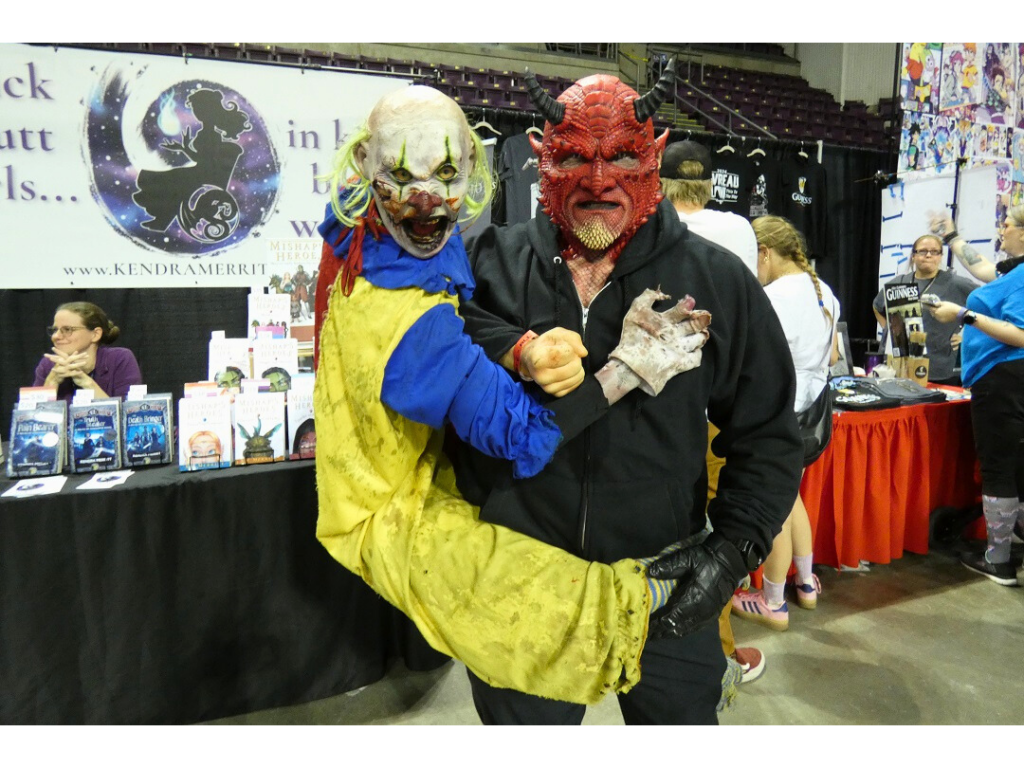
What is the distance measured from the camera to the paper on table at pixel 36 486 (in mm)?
1609

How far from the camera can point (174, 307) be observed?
351 centimetres

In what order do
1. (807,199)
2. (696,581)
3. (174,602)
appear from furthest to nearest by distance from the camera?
(807,199), (174,602), (696,581)

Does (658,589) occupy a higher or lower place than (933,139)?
lower

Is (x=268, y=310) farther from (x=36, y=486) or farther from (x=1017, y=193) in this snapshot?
(x=1017, y=193)

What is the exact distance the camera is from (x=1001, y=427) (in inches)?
108

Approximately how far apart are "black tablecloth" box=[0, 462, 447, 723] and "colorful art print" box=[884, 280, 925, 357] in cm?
287

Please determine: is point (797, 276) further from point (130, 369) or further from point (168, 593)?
point (130, 369)

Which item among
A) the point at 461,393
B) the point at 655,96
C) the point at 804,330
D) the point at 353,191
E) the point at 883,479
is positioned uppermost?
the point at 655,96

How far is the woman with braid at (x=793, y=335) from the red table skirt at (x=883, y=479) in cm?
29

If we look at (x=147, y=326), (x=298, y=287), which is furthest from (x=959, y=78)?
(x=147, y=326)

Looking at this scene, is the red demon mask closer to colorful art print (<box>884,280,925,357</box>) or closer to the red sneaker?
the red sneaker

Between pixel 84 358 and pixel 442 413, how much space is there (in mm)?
1933

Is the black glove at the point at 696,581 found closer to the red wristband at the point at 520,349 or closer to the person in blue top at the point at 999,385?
the red wristband at the point at 520,349

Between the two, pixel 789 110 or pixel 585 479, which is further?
pixel 789 110
